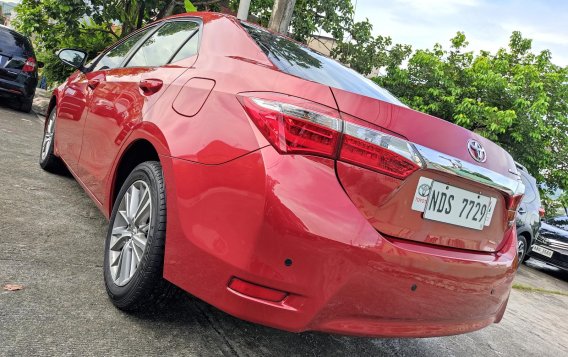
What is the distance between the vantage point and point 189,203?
1931mm

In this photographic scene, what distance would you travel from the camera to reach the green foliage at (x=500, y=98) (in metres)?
10.9

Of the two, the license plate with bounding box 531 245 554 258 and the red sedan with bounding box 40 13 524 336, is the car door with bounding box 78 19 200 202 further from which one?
the license plate with bounding box 531 245 554 258

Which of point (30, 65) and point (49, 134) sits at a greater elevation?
point (49, 134)

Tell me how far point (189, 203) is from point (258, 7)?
1086 cm

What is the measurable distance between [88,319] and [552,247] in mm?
9265

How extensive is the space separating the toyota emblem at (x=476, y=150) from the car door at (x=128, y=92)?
4.53ft

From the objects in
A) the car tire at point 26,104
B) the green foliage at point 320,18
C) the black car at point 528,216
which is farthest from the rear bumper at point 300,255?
the green foliage at point 320,18

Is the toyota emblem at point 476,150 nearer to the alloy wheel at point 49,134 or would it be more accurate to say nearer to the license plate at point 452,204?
the license plate at point 452,204

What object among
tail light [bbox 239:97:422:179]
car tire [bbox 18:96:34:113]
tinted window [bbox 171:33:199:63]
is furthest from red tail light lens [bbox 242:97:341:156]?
car tire [bbox 18:96:34:113]

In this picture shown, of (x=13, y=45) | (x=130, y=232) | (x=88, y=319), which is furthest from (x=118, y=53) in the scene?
(x=13, y=45)

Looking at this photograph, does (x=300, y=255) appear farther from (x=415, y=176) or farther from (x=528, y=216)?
(x=528, y=216)

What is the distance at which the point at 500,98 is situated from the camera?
11.6 metres

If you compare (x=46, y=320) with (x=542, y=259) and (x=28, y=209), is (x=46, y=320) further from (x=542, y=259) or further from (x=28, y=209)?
(x=542, y=259)

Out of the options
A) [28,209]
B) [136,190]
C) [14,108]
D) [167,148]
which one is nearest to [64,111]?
[28,209]
